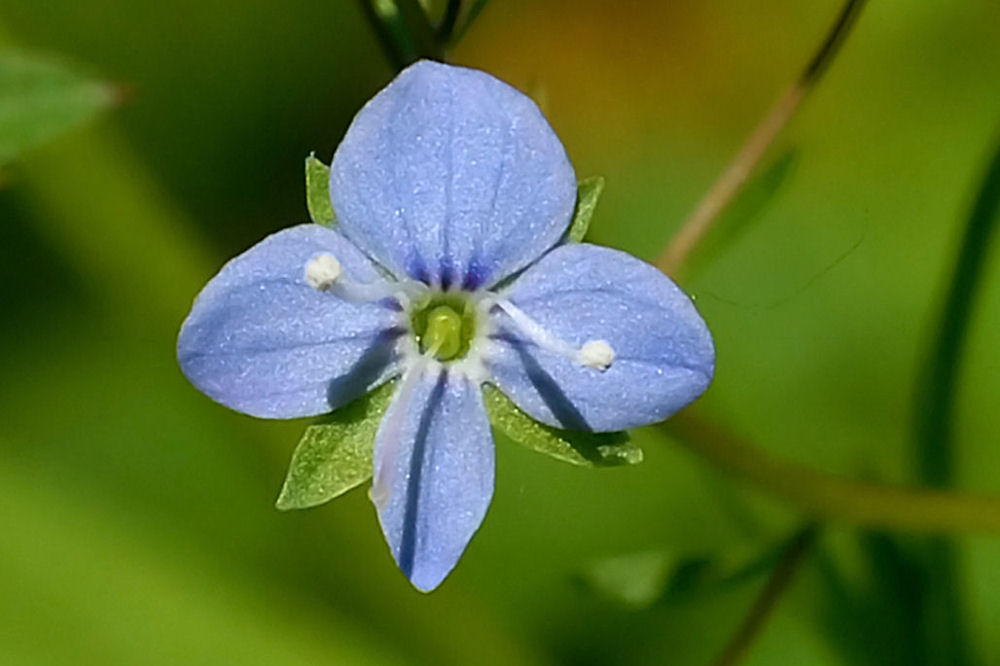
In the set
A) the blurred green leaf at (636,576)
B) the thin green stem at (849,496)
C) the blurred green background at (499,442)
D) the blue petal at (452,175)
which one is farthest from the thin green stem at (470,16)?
the blurred green background at (499,442)


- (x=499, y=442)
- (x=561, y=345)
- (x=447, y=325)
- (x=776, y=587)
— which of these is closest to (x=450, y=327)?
(x=447, y=325)

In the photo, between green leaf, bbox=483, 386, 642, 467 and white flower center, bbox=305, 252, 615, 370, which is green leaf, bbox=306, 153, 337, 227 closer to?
white flower center, bbox=305, 252, 615, 370

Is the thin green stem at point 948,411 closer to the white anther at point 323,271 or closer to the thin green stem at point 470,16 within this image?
the thin green stem at point 470,16

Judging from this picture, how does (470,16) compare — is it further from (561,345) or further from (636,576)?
(636,576)

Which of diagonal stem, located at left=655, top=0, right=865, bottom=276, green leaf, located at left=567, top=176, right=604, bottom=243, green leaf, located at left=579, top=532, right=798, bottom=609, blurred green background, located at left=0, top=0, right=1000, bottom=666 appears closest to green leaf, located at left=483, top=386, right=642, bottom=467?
green leaf, located at left=567, top=176, right=604, bottom=243

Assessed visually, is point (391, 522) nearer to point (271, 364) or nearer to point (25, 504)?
point (271, 364)

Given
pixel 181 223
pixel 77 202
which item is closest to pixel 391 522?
pixel 181 223

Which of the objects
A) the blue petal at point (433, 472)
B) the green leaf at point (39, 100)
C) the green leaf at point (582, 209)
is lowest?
the blue petal at point (433, 472)

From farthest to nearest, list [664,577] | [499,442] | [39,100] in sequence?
1. [499,442]
2. [664,577]
3. [39,100]
